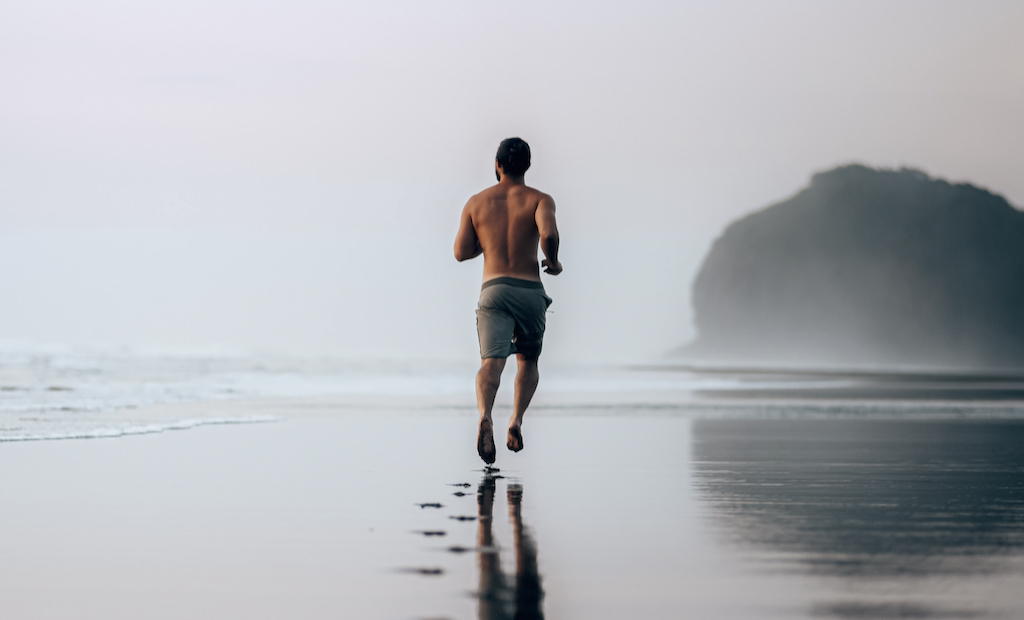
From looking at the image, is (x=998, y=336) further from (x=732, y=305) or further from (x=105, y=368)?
(x=105, y=368)

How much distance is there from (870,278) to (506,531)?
110 metres

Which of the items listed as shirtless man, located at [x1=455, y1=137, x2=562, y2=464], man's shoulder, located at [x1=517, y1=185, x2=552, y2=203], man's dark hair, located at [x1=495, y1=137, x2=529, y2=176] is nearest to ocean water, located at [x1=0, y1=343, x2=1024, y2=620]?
shirtless man, located at [x1=455, y1=137, x2=562, y2=464]

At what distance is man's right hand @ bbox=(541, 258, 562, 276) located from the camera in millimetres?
5051

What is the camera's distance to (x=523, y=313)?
5.16 meters

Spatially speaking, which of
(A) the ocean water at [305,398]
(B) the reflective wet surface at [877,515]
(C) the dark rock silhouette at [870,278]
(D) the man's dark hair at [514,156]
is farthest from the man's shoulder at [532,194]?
(C) the dark rock silhouette at [870,278]

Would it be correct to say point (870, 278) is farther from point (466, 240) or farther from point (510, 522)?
point (510, 522)

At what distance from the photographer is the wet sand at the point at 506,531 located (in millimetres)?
2396

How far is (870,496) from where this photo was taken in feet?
13.9

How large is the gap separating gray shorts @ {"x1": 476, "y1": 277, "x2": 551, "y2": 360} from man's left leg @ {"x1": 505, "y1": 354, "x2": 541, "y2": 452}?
152 mm

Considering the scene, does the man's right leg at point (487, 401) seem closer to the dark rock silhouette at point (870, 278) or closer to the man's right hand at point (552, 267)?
the man's right hand at point (552, 267)

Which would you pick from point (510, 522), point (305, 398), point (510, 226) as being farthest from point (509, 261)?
point (305, 398)

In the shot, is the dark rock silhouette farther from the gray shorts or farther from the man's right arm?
the man's right arm

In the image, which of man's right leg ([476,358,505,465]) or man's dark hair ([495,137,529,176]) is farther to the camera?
man's dark hair ([495,137,529,176])

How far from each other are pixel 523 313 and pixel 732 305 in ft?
314
